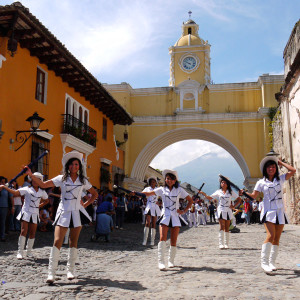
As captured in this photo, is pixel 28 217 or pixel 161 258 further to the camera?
pixel 28 217

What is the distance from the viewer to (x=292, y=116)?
18844 mm

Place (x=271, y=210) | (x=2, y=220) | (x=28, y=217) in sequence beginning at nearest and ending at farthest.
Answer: (x=271, y=210), (x=28, y=217), (x=2, y=220)

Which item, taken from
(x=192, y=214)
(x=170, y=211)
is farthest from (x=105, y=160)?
(x=170, y=211)

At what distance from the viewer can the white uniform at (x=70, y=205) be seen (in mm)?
5520

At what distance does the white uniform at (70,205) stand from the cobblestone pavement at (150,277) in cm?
82

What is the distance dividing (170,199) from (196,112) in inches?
954

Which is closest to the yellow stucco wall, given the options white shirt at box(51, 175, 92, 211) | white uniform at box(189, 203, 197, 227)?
white shirt at box(51, 175, 92, 211)

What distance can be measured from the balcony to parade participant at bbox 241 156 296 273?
12.0 meters

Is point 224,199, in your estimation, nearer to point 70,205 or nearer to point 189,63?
point 70,205

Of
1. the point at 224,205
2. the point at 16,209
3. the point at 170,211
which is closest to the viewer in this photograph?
the point at 170,211

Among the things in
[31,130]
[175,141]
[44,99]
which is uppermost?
[175,141]

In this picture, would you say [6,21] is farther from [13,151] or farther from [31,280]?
[31,280]

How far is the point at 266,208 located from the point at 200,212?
1689 cm

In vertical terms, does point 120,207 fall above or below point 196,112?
below
